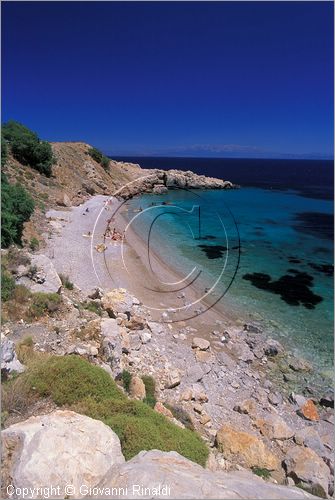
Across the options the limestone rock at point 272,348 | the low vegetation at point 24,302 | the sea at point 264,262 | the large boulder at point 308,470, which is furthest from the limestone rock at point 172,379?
the sea at point 264,262

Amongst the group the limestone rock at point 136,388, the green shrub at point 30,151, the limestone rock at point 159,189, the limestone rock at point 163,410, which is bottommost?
the limestone rock at point 163,410

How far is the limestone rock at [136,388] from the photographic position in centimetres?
921

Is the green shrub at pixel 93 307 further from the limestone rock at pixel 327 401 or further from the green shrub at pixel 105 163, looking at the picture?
the green shrub at pixel 105 163

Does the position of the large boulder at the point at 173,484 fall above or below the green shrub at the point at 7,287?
below

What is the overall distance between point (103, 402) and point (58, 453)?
2594mm

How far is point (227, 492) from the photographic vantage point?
376 centimetres

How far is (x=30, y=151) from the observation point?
124 ft

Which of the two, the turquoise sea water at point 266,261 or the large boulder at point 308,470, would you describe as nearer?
the large boulder at point 308,470

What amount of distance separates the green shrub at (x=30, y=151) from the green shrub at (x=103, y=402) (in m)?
35.1

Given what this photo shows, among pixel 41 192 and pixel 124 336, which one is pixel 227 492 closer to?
pixel 124 336

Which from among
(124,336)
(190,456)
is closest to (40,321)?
(124,336)

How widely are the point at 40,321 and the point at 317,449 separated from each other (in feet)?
29.9

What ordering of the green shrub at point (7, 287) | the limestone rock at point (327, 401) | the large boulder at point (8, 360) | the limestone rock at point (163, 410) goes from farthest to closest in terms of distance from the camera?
the limestone rock at point (327, 401)
the green shrub at point (7, 287)
the limestone rock at point (163, 410)
the large boulder at point (8, 360)

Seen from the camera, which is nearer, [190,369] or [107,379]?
[107,379]
